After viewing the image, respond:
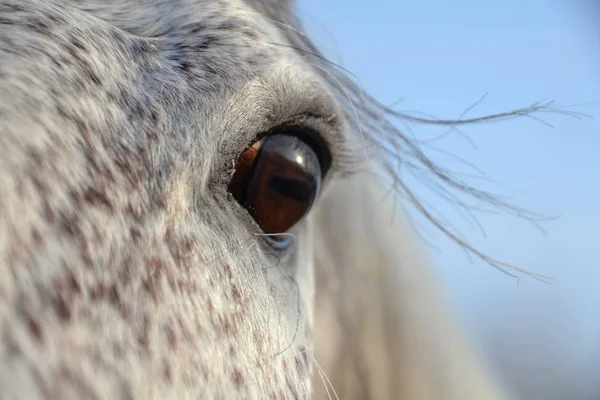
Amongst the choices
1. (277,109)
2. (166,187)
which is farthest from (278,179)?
(166,187)

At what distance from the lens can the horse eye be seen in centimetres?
105

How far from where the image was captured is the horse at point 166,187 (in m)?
0.67

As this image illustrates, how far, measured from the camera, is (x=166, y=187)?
0.87m

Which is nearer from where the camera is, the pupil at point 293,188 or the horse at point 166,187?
the horse at point 166,187

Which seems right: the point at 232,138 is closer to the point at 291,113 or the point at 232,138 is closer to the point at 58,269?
the point at 291,113

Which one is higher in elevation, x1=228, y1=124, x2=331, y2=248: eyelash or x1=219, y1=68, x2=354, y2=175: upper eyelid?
x1=219, y1=68, x2=354, y2=175: upper eyelid

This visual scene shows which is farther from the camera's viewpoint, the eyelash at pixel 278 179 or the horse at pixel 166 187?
the eyelash at pixel 278 179

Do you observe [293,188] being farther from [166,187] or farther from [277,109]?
[166,187]

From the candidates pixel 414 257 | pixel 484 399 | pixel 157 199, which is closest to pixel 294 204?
pixel 157 199

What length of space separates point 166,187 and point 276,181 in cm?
25

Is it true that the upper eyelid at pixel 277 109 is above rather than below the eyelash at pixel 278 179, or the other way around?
above

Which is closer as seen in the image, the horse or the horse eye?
the horse

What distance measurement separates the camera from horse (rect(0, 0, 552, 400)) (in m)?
0.67

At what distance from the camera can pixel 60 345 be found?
25.6 inches
